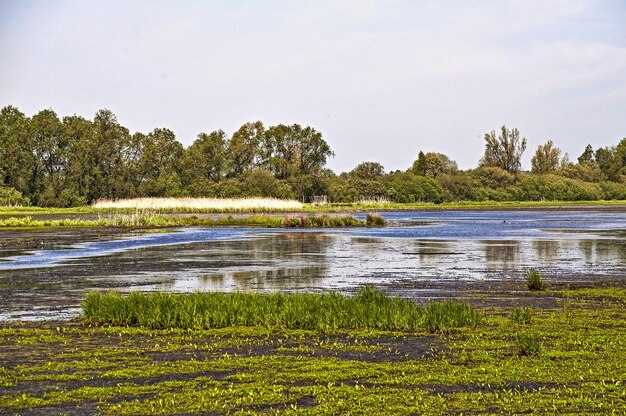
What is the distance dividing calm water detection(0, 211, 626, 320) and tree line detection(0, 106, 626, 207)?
68078mm

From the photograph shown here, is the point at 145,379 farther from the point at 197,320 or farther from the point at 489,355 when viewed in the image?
the point at 489,355

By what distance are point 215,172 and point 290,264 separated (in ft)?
364

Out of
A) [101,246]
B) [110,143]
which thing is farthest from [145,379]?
[110,143]

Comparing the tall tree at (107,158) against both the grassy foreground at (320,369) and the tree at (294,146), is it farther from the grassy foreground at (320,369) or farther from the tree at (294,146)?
the grassy foreground at (320,369)

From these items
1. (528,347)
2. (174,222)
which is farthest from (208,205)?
(528,347)

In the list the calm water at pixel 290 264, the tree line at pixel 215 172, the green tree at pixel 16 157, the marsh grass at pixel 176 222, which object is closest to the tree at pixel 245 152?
the tree line at pixel 215 172

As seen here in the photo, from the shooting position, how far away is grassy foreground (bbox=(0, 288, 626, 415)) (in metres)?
9.37

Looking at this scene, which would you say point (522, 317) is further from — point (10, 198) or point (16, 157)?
point (16, 157)

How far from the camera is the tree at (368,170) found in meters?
149

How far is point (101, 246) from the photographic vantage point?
41.0 meters

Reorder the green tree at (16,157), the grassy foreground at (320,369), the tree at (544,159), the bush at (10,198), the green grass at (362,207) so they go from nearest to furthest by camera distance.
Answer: the grassy foreground at (320,369)
the green grass at (362,207)
the bush at (10,198)
the green tree at (16,157)
the tree at (544,159)

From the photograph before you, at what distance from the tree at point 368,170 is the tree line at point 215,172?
9.2 inches

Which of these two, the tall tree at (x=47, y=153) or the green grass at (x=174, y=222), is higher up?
the tall tree at (x=47, y=153)

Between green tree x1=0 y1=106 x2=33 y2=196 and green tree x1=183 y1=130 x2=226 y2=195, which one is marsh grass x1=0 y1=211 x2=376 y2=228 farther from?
green tree x1=183 y1=130 x2=226 y2=195
